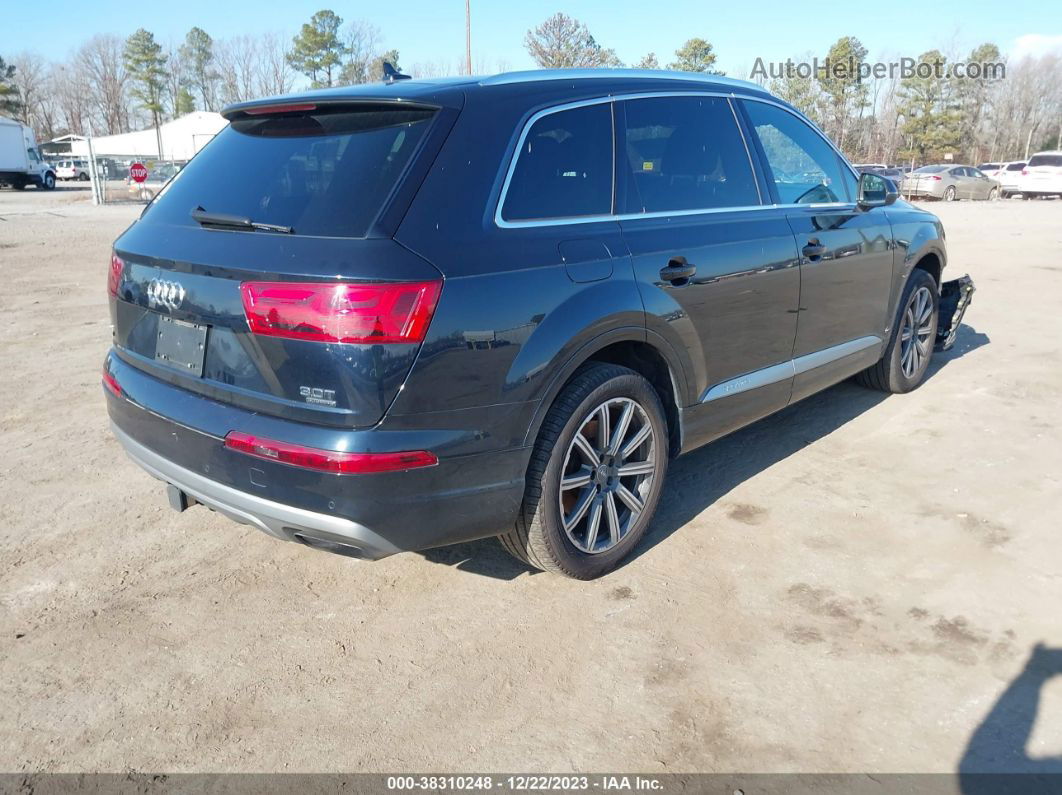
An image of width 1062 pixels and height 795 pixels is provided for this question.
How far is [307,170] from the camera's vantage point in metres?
2.89

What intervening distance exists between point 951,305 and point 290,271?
18.9 feet

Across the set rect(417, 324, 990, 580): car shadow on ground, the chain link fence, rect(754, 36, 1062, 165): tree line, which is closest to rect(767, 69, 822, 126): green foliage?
rect(754, 36, 1062, 165): tree line

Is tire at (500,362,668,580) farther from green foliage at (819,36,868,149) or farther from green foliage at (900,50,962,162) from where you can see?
green foliage at (900,50,962,162)

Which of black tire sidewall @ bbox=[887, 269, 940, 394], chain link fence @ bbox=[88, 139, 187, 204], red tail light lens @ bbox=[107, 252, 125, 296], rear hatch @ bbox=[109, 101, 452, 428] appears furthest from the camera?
chain link fence @ bbox=[88, 139, 187, 204]

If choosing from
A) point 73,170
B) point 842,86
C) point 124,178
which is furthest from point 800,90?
point 73,170

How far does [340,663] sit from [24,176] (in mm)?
46535

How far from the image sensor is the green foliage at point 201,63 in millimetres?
89500

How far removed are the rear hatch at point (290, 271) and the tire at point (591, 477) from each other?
78 centimetres

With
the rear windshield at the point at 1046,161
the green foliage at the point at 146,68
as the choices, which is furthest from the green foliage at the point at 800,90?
the green foliage at the point at 146,68

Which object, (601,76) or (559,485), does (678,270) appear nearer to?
(601,76)

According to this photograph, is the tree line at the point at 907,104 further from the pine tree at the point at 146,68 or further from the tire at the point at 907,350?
the pine tree at the point at 146,68

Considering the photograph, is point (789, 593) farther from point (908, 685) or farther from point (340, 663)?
point (340, 663)

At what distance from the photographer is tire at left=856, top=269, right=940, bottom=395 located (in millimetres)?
5531

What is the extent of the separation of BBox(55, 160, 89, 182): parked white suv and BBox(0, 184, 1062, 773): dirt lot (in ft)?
201
